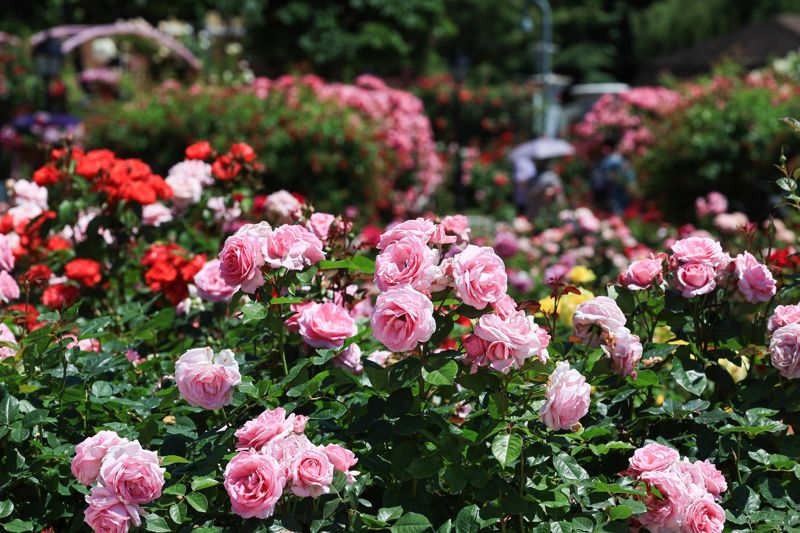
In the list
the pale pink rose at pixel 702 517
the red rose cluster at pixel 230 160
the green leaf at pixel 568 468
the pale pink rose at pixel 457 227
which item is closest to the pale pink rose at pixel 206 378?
the green leaf at pixel 568 468

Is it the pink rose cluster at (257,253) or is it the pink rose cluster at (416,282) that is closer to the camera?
the pink rose cluster at (416,282)

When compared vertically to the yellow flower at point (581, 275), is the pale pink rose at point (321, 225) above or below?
above

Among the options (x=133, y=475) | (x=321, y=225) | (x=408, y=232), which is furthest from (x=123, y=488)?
(x=321, y=225)

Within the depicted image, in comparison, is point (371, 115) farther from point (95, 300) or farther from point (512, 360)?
point (512, 360)

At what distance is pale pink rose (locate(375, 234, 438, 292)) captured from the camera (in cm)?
185

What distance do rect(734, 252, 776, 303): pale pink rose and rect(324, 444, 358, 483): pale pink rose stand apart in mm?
1055

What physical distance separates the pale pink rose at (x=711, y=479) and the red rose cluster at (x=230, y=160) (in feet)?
6.91

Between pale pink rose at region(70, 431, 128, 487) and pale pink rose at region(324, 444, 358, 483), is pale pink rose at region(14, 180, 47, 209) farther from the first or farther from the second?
pale pink rose at region(324, 444, 358, 483)

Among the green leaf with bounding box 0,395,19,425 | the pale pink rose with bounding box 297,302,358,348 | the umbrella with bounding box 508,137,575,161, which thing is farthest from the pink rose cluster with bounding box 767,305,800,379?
the umbrella with bounding box 508,137,575,161

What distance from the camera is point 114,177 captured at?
10.4ft

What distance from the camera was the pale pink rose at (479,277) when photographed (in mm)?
1813

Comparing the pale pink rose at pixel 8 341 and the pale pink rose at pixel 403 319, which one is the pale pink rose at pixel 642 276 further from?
the pale pink rose at pixel 8 341

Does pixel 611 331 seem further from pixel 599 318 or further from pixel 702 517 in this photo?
pixel 702 517

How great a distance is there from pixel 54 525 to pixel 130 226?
1341 mm
